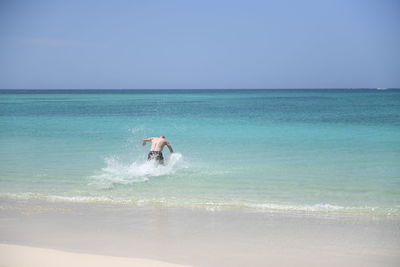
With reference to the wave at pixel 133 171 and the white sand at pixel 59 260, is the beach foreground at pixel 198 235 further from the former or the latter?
the wave at pixel 133 171

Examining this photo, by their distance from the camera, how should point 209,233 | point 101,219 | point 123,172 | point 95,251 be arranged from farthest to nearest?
1. point 123,172
2. point 101,219
3. point 209,233
4. point 95,251

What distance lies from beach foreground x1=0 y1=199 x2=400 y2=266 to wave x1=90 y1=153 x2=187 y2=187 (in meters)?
2.48

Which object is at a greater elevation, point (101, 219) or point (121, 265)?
point (101, 219)

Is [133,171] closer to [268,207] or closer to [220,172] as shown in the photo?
[220,172]

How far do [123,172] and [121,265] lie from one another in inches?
278

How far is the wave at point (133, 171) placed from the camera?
1117 centimetres

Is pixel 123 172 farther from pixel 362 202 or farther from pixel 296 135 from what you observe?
pixel 296 135

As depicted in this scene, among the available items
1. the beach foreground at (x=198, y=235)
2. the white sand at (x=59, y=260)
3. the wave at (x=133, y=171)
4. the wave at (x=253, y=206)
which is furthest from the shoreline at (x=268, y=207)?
the white sand at (x=59, y=260)

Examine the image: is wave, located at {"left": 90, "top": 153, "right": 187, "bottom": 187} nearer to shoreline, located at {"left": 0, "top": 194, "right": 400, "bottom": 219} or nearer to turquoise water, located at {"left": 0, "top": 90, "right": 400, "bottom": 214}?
turquoise water, located at {"left": 0, "top": 90, "right": 400, "bottom": 214}

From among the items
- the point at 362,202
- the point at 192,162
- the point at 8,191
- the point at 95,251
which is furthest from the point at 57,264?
the point at 192,162

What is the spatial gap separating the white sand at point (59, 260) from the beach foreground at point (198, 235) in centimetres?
2

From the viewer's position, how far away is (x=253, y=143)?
A: 1827 cm

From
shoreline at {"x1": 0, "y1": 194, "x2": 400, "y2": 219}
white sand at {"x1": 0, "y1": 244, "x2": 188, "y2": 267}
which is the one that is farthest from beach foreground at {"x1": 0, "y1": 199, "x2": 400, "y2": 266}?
shoreline at {"x1": 0, "y1": 194, "x2": 400, "y2": 219}

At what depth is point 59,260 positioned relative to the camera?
18.0ft
